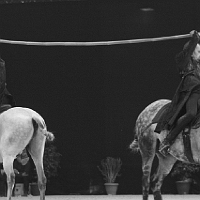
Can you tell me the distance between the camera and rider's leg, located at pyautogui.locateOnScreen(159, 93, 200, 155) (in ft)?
33.1

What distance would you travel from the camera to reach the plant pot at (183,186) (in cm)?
1648

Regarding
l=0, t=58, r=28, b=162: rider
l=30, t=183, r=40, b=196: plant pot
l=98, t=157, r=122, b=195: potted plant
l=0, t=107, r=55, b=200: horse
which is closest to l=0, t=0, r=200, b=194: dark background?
l=98, t=157, r=122, b=195: potted plant

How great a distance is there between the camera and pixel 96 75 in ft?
56.4

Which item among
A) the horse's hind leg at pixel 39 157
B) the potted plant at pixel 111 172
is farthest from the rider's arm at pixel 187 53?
the potted plant at pixel 111 172

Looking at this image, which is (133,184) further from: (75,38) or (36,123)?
(36,123)

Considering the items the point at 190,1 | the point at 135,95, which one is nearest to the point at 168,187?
the point at 135,95

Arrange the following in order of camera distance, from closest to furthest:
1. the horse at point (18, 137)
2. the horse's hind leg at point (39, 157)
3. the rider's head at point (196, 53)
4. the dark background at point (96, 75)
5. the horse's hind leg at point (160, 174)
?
1. the rider's head at point (196, 53)
2. the horse's hind leg at point (160, 174)
3. the horse at point (18, 137)
4. the horse's hind leg at point (39, 157)
5. the dark background at point (96, 75)

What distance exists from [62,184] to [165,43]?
429 centimetres

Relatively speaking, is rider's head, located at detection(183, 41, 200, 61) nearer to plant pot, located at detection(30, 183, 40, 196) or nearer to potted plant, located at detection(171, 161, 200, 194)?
potted plant, located at detection(171, 161, 200, 194)

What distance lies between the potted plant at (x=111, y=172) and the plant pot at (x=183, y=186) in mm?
1477

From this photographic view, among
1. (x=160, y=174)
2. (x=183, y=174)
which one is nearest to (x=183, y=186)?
(x=183, y=174)

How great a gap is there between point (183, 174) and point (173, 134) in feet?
20.9

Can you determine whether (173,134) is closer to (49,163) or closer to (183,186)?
(183,186)

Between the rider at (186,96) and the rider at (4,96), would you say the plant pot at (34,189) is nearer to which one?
the rider at (4,96)
